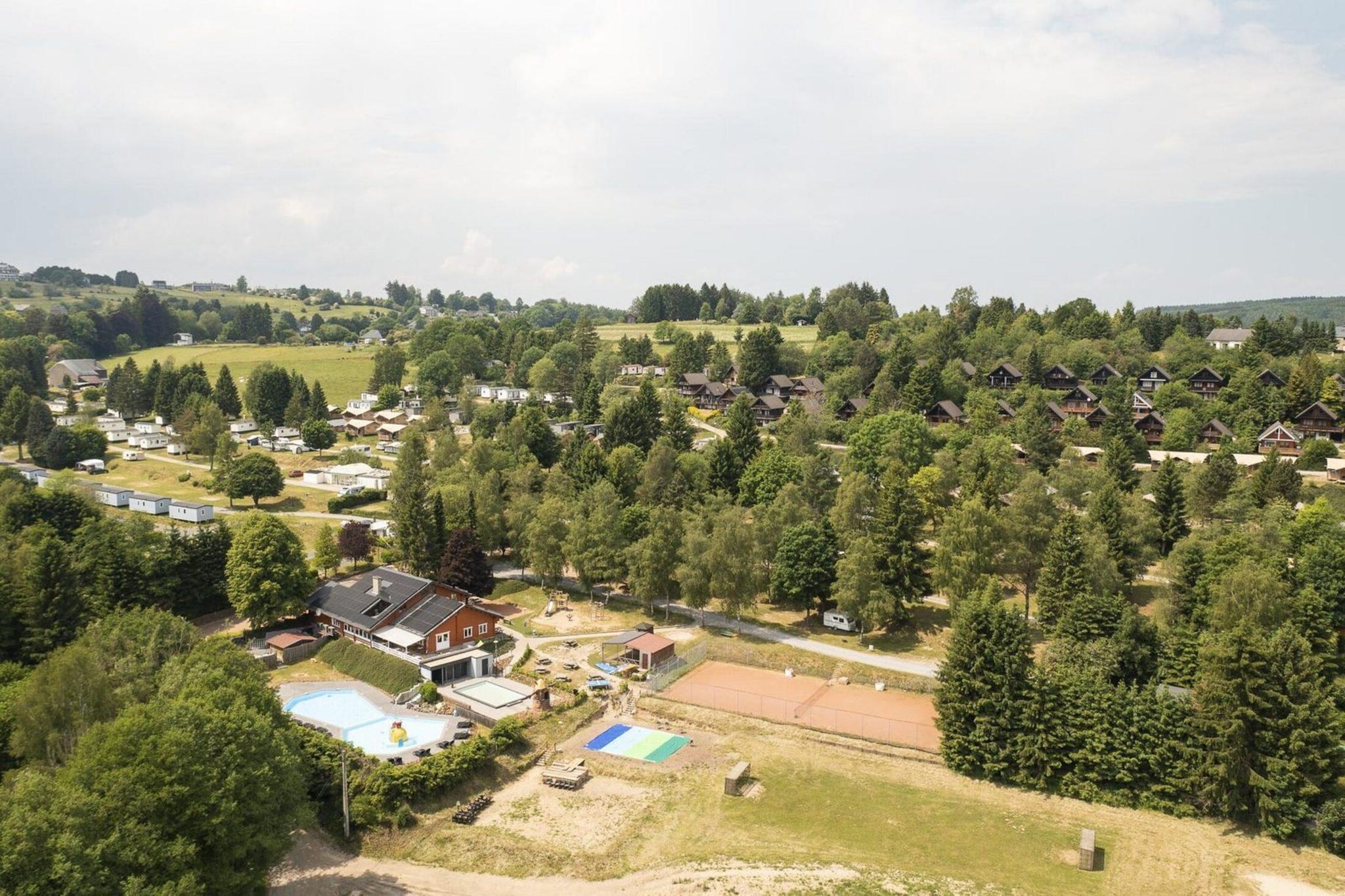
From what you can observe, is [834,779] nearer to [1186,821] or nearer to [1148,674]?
[1186,821]

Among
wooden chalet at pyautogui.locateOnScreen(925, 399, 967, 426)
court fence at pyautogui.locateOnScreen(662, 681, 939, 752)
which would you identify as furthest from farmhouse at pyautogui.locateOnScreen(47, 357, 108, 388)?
court fence at pyautogui.locateOnScreen(662, 681, 939, 752)

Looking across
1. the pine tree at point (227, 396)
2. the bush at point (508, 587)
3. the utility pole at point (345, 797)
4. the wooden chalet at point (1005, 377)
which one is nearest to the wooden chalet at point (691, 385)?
the wooden chalet at point (1005, 377)

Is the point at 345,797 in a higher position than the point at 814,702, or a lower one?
higher

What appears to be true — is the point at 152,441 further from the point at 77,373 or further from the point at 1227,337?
the point at 1227,337

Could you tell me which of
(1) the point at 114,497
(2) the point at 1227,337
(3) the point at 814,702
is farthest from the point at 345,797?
(2) the point at 1227,337

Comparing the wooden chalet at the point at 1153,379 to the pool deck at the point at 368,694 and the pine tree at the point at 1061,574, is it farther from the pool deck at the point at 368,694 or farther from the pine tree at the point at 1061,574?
the pool deck at the point at 368,694
